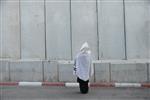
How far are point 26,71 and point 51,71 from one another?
995 mm

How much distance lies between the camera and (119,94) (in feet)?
52.0

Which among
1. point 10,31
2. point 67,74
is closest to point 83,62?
point 67,74

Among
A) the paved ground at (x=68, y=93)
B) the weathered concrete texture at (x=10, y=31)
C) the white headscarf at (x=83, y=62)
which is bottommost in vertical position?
the paved ground at (x=68, y=93)

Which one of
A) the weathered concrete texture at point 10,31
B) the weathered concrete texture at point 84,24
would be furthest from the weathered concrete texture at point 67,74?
the weathered concrete texture at point 10,31

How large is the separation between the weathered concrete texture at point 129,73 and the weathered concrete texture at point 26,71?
2874 millimetres

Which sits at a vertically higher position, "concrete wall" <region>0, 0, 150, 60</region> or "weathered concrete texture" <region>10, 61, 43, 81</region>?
"concrete wall" <region>0, 0, 150, 60</region>

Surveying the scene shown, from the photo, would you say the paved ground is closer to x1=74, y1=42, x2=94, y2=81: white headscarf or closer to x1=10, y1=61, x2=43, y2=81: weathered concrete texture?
x1=74, y1=42, x2=94, y2=81: white headscarf

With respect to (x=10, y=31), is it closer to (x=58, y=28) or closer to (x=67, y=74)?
(x=58, y=28)

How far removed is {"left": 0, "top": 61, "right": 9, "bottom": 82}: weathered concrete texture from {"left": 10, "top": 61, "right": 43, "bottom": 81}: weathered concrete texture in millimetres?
160

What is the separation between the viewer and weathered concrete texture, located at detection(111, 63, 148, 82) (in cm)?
1880

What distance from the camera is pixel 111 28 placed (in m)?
19.4

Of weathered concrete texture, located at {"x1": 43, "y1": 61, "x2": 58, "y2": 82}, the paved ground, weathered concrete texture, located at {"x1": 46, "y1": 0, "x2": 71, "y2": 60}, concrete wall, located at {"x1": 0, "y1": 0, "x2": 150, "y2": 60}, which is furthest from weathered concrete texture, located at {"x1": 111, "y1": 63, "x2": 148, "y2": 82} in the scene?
weathered concrete texture, located at {"x1": 43, "y1": 61, "x2": 58, "y2": 82}

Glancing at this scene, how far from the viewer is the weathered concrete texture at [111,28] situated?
19.4 meters

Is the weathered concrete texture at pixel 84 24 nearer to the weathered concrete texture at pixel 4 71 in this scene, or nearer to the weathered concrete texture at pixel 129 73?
the weathered concrete texture at pixel 129 73
